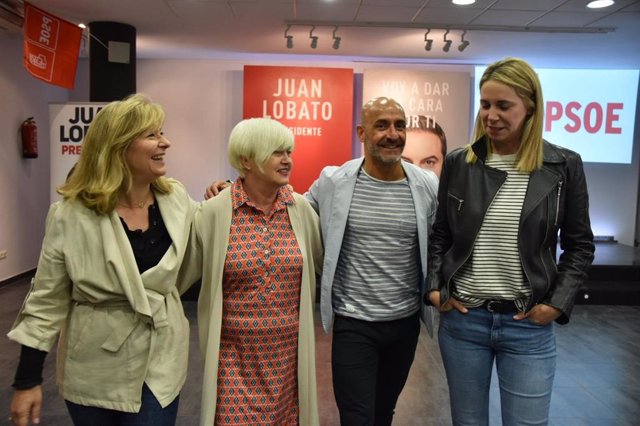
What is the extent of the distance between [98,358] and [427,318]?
114 centimetres

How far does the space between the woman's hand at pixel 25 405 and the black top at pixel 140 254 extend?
0.02 m

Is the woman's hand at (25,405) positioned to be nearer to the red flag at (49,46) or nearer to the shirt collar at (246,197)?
the shirt collar at (246,197)

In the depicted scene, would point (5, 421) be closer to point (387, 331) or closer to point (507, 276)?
point (387, 331)

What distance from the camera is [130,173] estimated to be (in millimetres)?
1483

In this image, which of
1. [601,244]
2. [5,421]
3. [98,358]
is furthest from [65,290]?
[601,244]

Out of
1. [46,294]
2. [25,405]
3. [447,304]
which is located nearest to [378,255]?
[447,304]

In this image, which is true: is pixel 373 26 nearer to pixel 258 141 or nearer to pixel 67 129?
pixel 67 129

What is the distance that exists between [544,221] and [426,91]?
5567 millimetres

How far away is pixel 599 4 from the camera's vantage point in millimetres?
4652

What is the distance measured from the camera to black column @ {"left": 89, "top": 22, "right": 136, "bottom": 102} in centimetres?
542

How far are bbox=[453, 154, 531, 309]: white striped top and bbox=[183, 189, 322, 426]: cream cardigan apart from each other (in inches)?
20.6

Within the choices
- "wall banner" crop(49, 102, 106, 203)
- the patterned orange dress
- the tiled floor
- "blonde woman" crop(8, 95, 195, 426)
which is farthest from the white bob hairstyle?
"wall banner" crop(49, 102, 106, 203)

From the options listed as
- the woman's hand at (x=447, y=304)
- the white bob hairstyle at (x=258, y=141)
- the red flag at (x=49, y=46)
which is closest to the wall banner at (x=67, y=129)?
the red flag at (x=49, y=46)

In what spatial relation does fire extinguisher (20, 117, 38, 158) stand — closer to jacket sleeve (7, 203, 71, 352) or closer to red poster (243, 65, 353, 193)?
red poster (243, 65, 353, 193)
